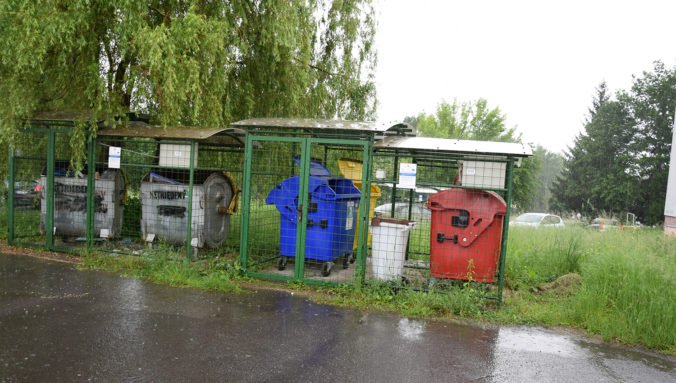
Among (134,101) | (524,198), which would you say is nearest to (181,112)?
(134,101)

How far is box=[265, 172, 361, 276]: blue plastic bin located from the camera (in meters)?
7.68

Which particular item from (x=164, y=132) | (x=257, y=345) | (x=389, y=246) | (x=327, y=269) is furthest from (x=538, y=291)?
(x=164, y=132)

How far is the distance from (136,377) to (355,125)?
170 inches

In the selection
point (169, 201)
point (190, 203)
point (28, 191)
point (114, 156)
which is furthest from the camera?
point (28, 191)

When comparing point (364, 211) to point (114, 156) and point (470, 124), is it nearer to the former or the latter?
point (114, 156)

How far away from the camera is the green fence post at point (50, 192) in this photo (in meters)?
9.01

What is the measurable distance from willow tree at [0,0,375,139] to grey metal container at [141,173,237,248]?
1.17 metres

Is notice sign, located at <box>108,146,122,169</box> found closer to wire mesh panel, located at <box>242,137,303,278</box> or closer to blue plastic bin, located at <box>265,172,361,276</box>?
wire mesh panel, located at <box>242,137,303,278</box>

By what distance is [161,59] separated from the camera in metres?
7.89

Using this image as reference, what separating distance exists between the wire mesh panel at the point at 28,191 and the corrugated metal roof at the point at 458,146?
6.80 m

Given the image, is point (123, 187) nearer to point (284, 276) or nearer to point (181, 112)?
point (181, 112)

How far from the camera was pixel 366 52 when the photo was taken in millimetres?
13484

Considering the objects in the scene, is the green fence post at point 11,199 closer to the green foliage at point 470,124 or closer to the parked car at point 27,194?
the parked car at point 27,194

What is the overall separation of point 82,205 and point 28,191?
91.7 inches
